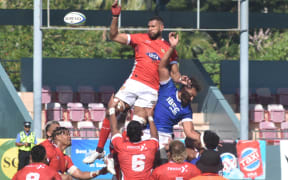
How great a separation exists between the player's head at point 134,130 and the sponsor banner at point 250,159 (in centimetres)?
760

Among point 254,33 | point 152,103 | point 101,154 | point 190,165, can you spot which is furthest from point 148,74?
point 254,33

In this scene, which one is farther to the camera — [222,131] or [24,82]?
[24,82]

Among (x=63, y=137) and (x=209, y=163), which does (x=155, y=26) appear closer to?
(x=63, y=137)

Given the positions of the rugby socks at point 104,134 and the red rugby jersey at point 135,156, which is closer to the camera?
the red rugby jersey at point 135,156

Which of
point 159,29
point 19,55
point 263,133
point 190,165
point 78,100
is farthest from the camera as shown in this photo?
point 19,55

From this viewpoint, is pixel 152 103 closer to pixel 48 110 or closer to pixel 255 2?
pixel 48 110

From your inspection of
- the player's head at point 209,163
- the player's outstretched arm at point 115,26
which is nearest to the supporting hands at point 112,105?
the player's outstretched arm at point 115,26

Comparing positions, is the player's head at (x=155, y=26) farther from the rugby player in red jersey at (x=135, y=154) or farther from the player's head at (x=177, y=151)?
the player's head at (x=177, y=151)

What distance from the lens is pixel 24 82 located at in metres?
24.3

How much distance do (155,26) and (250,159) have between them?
24.1 ft

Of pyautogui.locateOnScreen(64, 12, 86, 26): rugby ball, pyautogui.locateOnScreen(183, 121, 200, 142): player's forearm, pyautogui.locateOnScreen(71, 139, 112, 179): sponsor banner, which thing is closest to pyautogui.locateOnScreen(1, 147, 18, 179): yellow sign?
pyautogui.locateOnScreen(71, 139, 112, 179): sponsor banner

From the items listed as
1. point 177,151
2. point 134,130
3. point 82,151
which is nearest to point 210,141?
point 177,151

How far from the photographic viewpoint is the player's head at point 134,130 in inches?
327

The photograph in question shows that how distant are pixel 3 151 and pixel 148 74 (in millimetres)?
6976
